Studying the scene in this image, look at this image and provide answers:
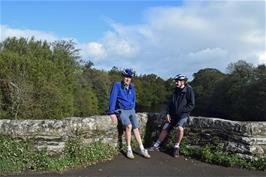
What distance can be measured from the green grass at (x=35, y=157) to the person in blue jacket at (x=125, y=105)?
1037 mm

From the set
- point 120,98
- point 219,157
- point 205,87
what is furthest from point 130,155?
point 205,87

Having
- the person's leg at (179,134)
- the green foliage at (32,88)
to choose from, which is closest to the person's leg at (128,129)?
the person's leg at (179,134)

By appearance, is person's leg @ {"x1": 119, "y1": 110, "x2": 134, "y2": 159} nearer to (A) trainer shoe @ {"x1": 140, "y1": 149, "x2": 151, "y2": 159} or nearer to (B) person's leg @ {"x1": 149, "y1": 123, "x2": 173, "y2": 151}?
(A) trainer shoe @ {"x1": 140, "y1": 149, "x2": 151, "y2": 159}

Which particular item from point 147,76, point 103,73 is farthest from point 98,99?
point 147,76

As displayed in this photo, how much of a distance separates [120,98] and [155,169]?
1802 mm

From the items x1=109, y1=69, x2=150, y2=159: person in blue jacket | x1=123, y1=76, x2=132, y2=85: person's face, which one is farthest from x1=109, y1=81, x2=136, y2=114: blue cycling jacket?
x1=123, y1=76, x2=132, y2=85: person's face

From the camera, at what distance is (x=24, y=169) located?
8562 millimetres

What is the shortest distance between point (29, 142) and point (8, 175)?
775 mm

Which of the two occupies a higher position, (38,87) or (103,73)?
(103,73)

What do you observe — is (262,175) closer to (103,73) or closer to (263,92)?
(263,92)

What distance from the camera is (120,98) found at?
9.86m

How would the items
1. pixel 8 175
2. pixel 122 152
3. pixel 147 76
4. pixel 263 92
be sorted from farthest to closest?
pixel 147 76 → pixel 263 92 → pixel 122 152 → pixel 8 175

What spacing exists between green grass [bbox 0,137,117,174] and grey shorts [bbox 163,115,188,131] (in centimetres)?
194

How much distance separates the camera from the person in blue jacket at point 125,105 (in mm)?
9680
